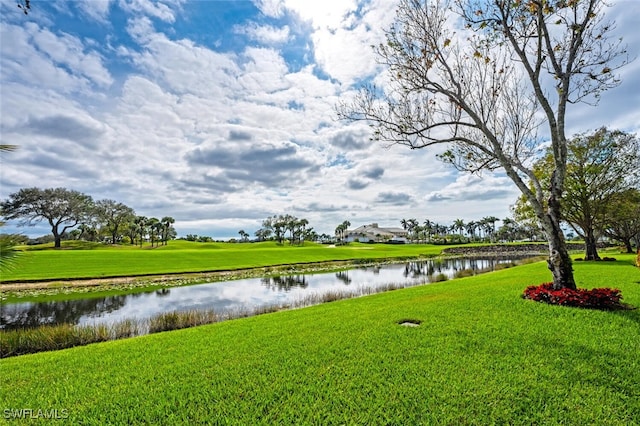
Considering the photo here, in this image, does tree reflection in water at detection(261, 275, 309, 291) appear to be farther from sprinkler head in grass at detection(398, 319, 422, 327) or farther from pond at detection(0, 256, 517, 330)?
sprinkler head in grass at detection(398, 319, 422, 327)

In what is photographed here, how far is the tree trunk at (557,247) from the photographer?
10.3m

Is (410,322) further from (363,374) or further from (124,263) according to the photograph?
(124,263)

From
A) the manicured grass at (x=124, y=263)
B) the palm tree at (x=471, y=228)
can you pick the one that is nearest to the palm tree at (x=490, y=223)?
the palm tree at (x=471, y=228)

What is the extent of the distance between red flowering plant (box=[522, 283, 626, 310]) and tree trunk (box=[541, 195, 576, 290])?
496mm

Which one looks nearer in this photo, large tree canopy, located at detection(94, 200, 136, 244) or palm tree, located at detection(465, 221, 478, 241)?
large tree canopy, located at detection(94, 200, 136, 244)

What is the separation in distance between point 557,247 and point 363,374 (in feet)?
28.5

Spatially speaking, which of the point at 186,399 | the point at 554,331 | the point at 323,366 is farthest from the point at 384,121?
the point at 186,399

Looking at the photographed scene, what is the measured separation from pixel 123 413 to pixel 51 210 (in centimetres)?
7923

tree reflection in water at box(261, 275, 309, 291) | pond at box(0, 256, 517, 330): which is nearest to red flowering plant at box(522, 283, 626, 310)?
pond at box(0, 256, 517, 330)

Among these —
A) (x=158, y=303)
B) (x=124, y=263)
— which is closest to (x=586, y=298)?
(x=158, y=303)

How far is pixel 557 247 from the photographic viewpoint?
1034 centimetres

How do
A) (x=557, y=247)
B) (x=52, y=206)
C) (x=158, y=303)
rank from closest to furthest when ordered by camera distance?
1. (x=557, y=247)
2. (x=158, y=303)
3. (x=52, y=206)

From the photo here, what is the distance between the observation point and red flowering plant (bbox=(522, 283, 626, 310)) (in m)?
9.01

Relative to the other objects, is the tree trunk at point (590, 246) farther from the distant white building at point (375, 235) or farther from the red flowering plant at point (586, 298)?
the distant white building at point (375, 235)
